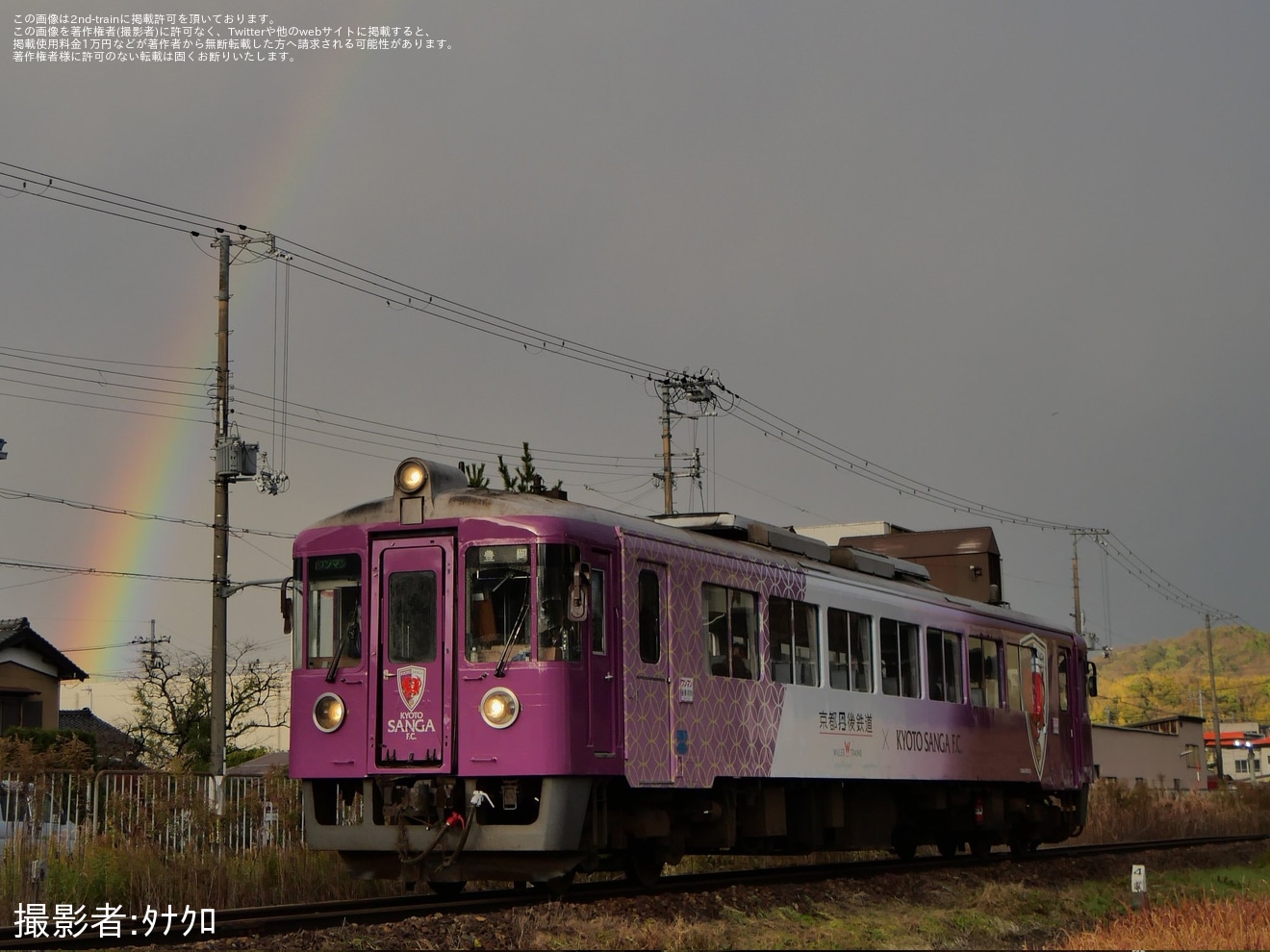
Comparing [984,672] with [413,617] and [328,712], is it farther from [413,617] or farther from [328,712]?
[328,712]

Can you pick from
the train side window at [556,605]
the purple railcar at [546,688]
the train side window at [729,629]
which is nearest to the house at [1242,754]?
the purple railcar at [546,688]

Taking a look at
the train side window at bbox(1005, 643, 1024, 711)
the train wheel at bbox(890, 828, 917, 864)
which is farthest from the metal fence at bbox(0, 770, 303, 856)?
the train side window at bbox(1005, 643, 1024, 711)

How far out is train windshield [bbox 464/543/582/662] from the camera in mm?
12344

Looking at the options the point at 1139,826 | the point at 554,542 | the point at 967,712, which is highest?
the point at 554,542

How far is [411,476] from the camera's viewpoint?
1325 centimetres

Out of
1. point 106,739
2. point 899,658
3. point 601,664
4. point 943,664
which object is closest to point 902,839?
point 943,664

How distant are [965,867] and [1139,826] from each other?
14.0 m

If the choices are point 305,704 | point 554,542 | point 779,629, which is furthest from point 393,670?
point 779,629

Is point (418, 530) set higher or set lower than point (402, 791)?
higher

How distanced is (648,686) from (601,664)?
701mm

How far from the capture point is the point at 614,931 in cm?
1081

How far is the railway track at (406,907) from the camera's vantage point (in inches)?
416

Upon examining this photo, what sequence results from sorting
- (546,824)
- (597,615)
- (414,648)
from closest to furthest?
(546,824) → (597,615) → (414,648)

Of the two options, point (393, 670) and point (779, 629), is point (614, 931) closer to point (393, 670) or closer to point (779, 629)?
→ point (393, 670)
